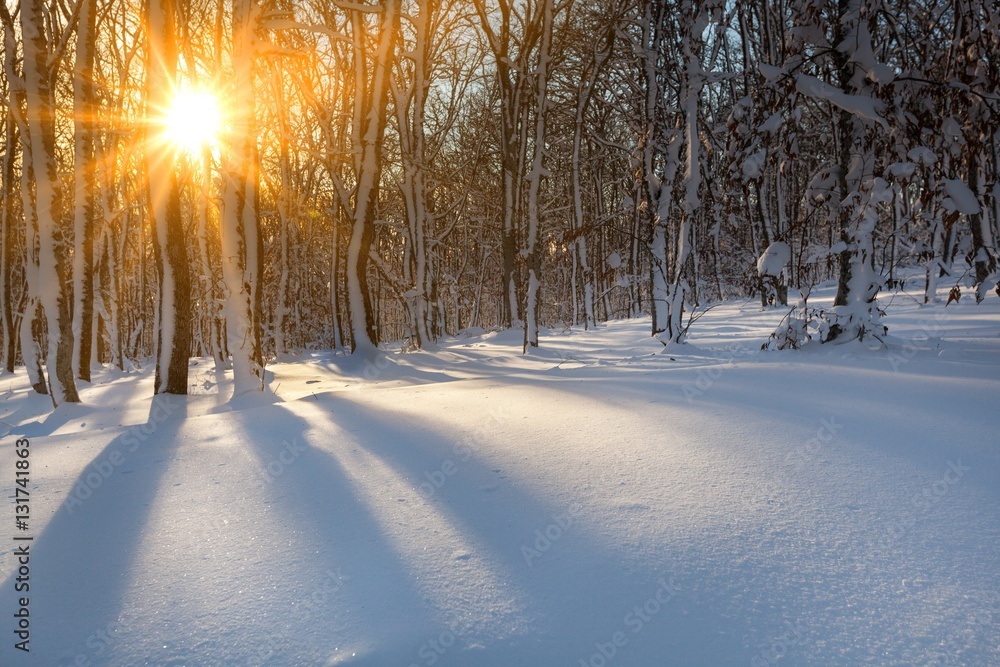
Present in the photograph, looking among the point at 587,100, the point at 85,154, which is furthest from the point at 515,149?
the point at 85,154

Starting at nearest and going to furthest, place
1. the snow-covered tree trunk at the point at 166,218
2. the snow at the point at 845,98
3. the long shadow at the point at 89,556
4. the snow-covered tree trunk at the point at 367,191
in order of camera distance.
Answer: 1. the long shadow at the point at 89,556
2. the snow at the point at 845,98
3. the snow-covered tree trunk at the point at 166,218
4. the snow-covered tree trunk at the point at 367,191

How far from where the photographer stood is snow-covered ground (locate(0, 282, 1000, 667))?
123 centimetres

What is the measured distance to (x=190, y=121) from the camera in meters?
6.41

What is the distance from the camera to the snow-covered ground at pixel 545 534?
123cm

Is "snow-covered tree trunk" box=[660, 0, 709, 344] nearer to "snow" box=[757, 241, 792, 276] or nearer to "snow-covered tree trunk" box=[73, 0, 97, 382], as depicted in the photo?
"snow" box=[757, 241, 792, 276]

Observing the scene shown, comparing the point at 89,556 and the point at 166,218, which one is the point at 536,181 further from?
the point at 89,556

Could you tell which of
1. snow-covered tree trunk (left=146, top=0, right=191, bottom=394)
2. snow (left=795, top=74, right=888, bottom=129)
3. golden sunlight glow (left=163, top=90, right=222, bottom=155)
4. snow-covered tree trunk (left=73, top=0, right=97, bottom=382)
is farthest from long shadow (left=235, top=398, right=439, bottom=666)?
snow-covered tree trunk (left=73, top=0, right=97, bottom=382)

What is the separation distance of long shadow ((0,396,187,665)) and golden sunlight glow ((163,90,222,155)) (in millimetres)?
4324

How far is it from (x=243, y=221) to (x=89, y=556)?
4604 mm

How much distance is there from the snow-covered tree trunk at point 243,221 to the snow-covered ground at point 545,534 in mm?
2376

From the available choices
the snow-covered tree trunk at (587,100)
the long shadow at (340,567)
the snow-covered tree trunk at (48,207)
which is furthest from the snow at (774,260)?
the snow-covered tree trunk at (48,207)

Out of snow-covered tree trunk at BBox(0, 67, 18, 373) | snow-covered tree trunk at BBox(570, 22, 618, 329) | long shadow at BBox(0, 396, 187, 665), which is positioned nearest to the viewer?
long shadow at BBox(0, 396, 187, 665)

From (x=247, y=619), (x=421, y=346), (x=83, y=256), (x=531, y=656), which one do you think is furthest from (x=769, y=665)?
(x=421, y=346)

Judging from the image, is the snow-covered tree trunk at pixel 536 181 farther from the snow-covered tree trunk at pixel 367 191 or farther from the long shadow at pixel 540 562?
the long shadow at pixel 540 562
